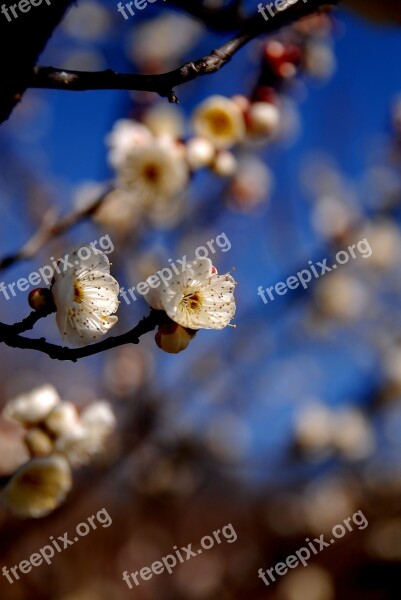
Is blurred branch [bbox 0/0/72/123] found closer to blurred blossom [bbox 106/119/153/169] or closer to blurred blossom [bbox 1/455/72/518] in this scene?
blurred blossom [bbox 1/455/72/518]

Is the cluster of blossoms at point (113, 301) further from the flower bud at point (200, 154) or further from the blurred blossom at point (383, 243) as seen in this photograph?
the blurred blossom at point (383, 243)

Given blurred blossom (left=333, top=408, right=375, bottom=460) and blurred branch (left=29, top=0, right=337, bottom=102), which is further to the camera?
blurred blossom (left=333, top=408, right=375, bottom=460)

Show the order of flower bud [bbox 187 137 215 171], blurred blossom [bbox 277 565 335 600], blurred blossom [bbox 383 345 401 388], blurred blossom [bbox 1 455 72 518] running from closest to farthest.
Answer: blurred blossom [bbox 1 455 72 518]
flower bud [bbox 187 137 215 171]
blurred blossom [bbox 383 345 401 388]
blurred blossom [bbox 277 565 335 600]

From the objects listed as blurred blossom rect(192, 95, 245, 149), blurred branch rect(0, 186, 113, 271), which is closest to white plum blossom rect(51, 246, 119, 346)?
blurred branch rect(0, 186, 113, 271)

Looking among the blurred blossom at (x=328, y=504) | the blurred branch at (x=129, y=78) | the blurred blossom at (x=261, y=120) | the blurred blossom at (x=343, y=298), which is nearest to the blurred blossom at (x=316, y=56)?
the blurred blossom at (x=261, y=120)

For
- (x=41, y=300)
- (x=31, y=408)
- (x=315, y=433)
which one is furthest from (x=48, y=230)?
(x=315, y=433)
